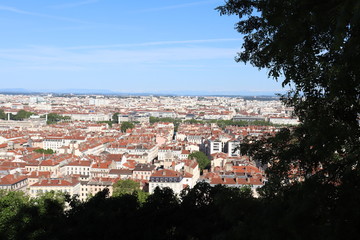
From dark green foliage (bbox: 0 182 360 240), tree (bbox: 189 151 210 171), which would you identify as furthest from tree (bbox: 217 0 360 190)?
tree (bbox: 189 151 210 171)

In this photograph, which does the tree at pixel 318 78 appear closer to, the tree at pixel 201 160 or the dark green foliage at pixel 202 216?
the dark green foliage at pixel 202 216

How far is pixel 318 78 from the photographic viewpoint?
4.02 m

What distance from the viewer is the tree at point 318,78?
11.3ft

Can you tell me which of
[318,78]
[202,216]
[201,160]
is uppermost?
[318,78]

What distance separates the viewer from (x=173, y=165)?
32.0 meters

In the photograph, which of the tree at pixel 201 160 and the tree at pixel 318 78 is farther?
the tree at pixel 201 160

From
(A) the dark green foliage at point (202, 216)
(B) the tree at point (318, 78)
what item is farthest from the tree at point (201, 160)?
(B) the tree at point (318, 78)

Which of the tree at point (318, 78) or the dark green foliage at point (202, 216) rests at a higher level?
the tree at point (318, 78)

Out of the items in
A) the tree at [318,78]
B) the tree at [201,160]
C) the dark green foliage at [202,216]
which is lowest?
the tree at [201,160]

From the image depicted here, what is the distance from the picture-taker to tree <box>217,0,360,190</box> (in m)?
3.46

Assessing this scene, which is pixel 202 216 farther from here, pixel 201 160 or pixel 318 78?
pixel 201 160

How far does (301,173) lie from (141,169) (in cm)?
2717

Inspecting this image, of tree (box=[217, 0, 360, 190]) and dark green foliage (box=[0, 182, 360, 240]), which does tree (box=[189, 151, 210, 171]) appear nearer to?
dark green foliage (box=[0, 182, 360, 240])

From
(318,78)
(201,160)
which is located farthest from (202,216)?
(201,160)
